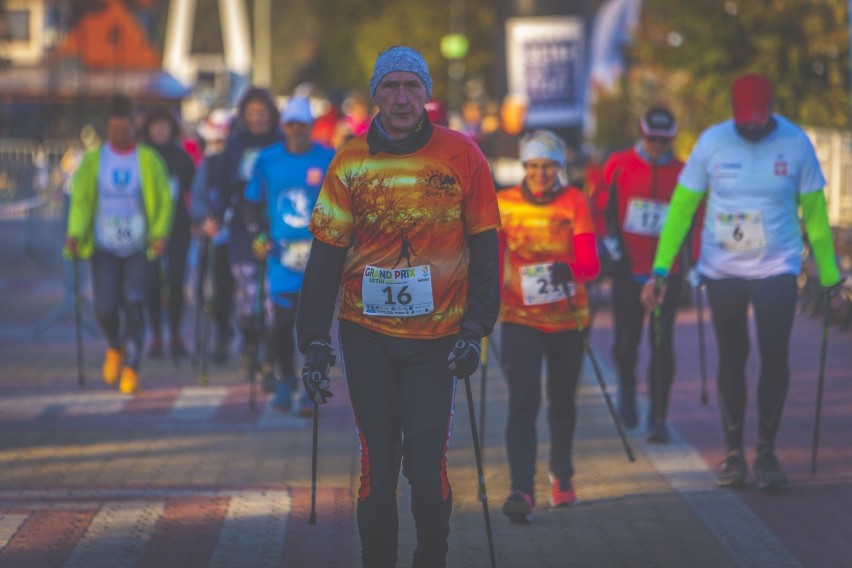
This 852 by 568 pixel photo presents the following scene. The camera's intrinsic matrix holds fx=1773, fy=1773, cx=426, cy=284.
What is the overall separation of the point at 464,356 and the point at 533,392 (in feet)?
Result: 7.53

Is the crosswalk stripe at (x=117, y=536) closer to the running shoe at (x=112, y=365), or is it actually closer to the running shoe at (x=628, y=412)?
the running shoe at (x=628, y=412)

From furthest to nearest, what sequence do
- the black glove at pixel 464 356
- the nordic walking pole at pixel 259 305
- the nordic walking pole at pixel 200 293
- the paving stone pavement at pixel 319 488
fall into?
the nordic walking pole at pixel 200 293
the nordic walking pole at pixel 259 305
the paving stone pavement at pixel 319 488
the black glove at pixel 464 356

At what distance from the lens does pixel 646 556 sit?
739 cm

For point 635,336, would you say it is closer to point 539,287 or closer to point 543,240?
point 543,240

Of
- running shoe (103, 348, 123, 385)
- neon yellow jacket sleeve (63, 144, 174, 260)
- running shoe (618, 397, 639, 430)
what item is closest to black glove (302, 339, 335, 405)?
running shoe (618, 397, 639, 430)

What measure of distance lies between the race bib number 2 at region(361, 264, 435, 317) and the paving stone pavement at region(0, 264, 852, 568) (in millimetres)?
1530

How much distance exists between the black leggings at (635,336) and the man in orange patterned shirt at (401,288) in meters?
4.51

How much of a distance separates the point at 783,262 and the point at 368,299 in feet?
10.5

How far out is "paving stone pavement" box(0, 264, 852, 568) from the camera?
7453 millimetres

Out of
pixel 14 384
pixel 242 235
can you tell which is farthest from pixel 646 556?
pixel 14 384

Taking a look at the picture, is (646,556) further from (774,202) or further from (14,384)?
(14,384)

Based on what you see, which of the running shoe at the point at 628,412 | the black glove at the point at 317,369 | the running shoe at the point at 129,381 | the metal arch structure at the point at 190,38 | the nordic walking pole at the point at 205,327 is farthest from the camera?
the metal arch structure at the point at 190,38

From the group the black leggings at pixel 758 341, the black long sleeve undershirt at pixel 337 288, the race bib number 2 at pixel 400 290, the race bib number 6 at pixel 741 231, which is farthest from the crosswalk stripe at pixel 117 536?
the race bib number 6 at pixel 741 231

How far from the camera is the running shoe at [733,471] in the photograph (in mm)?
8845
